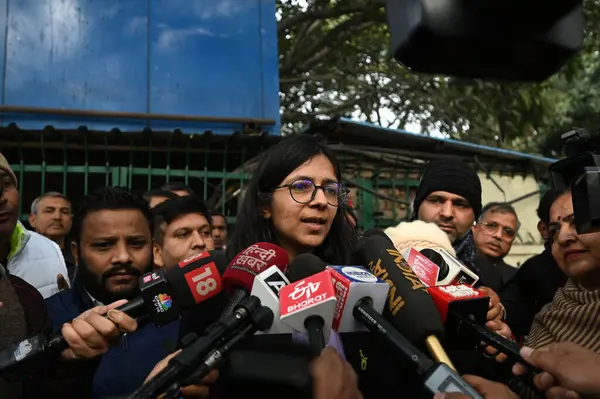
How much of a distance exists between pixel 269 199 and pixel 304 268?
1.69 feet

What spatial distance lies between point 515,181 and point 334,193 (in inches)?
241

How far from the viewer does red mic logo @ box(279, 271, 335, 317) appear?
142 centimetres

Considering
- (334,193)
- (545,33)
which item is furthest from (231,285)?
(545,33)

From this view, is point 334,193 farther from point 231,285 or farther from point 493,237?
point 493,237

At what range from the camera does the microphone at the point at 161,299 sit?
5.26 feet

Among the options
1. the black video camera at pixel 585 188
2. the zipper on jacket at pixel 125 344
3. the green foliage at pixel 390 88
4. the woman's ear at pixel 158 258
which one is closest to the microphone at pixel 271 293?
the black video camera at pixel 585 188

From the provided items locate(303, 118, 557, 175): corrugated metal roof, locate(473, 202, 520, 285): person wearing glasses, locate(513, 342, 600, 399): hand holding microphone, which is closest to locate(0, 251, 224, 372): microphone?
locate(513, 342, 600, 399): hand holding microphone

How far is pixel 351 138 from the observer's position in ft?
21.7

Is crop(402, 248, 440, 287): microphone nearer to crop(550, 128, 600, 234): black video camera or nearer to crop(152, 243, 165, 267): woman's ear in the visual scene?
crop(550, 128, 600, 234): black video camera

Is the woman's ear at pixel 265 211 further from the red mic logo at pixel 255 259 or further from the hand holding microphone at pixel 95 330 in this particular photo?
the hand holding microphone at pixel 95 330

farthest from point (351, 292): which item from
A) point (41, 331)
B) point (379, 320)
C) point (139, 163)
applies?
point (139, 163)

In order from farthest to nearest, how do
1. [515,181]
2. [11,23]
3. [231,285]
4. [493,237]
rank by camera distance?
[515,181] → [11,23] → [493,237] → [231,285]

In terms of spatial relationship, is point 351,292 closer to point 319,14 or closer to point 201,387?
point 201,387

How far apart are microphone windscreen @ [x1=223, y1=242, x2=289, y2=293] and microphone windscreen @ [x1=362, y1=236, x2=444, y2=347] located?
255 millimetres
